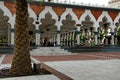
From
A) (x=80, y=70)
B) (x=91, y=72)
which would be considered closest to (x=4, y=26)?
(x=80, y=70)

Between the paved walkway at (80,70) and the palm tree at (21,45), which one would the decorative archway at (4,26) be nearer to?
the paved walkway at (80,70)

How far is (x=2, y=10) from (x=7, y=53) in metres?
6.29

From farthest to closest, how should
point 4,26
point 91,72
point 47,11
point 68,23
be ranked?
1. point 4,26
2. point 68,23
3. point 47,11
4. point 91,72

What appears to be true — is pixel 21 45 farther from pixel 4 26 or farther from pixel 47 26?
pixel 47 26

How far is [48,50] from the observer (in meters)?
30.9

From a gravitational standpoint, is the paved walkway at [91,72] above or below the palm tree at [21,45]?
Result: below

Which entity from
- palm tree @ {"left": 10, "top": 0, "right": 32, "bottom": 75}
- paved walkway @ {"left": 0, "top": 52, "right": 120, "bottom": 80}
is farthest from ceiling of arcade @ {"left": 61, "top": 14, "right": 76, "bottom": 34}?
palm tree @ {"left": 10, "top": 0, "right": 32, "bottom": 75}

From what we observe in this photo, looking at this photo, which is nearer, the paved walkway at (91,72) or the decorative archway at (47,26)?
the paved walkway at (91,72)

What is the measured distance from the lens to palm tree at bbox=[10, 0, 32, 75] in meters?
10.8

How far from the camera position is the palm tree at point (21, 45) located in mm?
10828

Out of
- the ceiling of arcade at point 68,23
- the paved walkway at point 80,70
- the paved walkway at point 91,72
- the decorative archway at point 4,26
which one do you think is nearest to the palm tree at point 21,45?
the paved walkway at point 80,70

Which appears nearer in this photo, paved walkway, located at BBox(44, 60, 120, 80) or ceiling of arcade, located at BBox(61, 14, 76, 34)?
paved walkway, located at BBox(44, 60, 120, 80)

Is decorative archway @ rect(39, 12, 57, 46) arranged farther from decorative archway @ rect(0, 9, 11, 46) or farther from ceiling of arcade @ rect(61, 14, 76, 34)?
decorative archway @ rect(0, 9, 11, 46)

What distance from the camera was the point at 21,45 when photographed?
11.0 m
